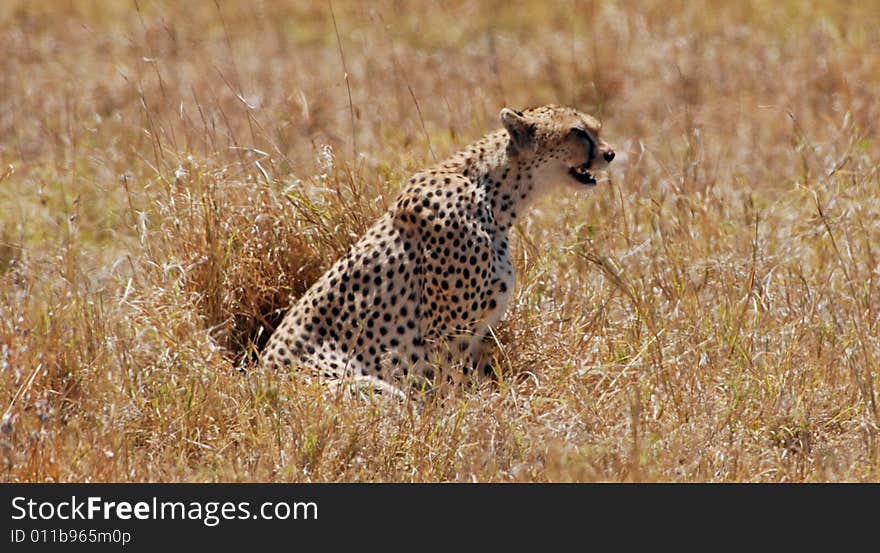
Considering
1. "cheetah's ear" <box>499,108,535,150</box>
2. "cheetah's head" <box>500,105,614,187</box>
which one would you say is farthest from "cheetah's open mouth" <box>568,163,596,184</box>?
"cheetah's ear" <box>499,108,535,150</box>

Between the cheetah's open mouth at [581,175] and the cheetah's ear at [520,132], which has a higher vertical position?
the cheetah's ear at [520,132]

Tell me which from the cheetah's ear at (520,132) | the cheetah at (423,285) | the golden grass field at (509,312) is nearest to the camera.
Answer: the golden grass field at (509,312)

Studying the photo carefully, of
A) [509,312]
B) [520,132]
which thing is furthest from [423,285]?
[520,132]

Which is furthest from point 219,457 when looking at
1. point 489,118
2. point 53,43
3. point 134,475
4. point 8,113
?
point 53,43

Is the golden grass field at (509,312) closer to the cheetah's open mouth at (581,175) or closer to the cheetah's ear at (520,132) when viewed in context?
the cheetah's open mouth at (581,175)

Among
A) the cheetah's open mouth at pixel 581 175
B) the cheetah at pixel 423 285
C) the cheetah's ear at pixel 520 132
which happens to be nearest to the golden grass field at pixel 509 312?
the cheetah at pixel 423 285

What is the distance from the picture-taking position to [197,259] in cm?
455

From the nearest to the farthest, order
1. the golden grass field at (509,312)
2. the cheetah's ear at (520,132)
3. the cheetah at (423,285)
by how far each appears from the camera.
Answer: the golden grass field at (509,312), the cheetah at (423,285), the cheetah's ear at (520,132)

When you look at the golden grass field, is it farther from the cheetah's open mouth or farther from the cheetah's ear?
the cheetah's ear

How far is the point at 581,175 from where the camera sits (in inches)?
174

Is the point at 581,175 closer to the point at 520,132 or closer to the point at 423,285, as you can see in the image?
the point at 520,132

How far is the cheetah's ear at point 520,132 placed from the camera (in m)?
4.31

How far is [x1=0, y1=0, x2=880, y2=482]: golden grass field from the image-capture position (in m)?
3.69

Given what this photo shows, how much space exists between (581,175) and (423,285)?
654mm
